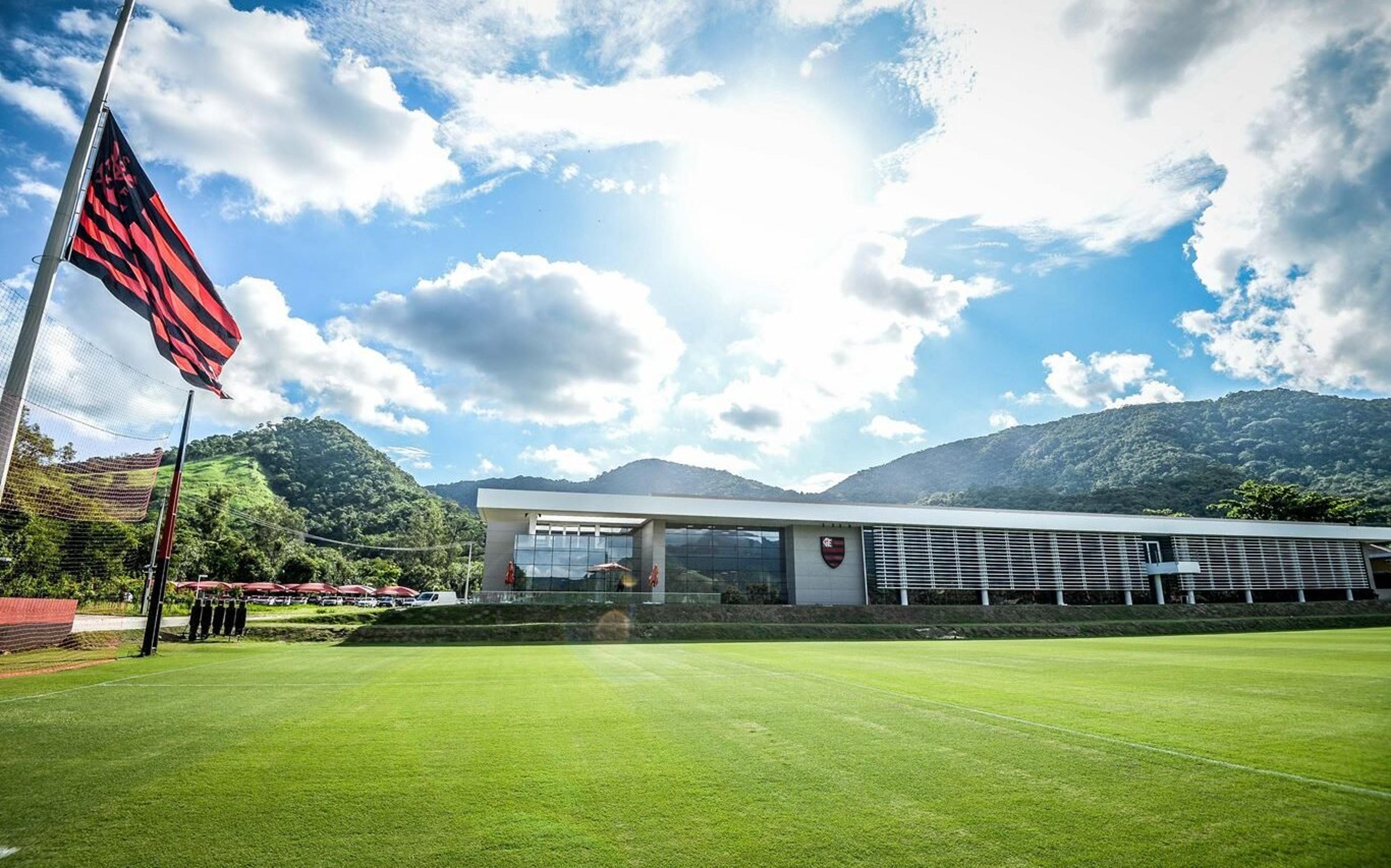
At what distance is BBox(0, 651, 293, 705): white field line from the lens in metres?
9.02

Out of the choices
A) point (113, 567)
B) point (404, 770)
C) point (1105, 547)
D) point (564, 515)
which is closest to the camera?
point (404, 770)

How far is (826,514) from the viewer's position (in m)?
42.8

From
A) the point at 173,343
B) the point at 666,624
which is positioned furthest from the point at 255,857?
the point at 666,624

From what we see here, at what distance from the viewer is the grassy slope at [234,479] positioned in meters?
76.7

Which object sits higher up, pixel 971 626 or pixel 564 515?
pixel 564 515

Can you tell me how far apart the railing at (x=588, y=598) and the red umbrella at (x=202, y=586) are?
81.8 ft

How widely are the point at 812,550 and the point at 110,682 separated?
121 ft

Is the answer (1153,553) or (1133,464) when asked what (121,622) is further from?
(1133,464)

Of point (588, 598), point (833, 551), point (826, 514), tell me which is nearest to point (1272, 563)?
point (833, 551)

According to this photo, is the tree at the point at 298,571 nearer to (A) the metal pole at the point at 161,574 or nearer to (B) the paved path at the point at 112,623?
(B) the paved path at the point at 112,623

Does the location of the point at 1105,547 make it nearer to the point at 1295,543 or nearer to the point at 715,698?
the point at 1295,543

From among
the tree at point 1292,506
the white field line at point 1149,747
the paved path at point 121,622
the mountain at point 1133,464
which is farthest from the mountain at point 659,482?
the white field line at point 1149,747

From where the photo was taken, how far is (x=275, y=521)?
84.1 metres

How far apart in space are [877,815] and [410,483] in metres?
126
